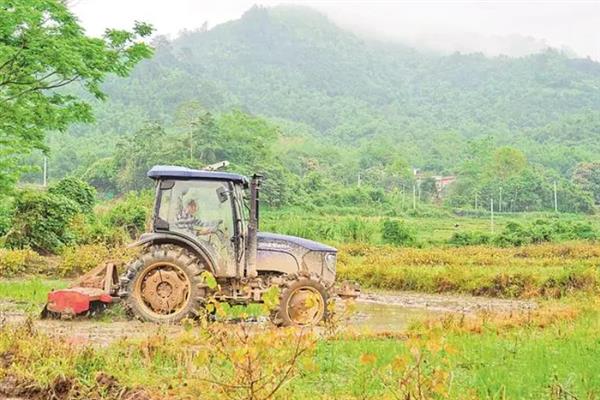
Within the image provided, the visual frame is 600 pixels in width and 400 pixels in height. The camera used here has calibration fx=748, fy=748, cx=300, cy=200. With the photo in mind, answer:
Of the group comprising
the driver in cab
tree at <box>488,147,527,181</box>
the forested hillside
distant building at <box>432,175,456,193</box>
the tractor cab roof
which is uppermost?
the forested hillside

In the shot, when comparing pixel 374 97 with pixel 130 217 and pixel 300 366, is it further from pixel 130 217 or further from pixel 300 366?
pixel 300 366

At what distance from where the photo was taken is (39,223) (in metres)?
23.7

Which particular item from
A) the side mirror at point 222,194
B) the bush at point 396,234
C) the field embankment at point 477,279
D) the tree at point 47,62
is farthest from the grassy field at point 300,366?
the bush at point 396,234

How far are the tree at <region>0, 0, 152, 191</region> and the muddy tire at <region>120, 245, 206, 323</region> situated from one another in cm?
426

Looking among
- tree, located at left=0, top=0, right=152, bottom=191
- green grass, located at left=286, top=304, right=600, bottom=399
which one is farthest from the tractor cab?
tree, located at left=0, top=0, right=152, bottom=191

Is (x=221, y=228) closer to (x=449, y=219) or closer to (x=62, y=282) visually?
(x=62, y=282)

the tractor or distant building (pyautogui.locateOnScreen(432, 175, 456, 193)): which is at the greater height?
distant building (pyautogui.locateOnScreen(432, 175, 456, 193))

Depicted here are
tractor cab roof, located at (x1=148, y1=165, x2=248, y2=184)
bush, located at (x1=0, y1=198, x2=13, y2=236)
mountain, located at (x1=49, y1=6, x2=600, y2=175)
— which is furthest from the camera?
mountain, located at (x1=49, y1=6, x2=600, y2=175)

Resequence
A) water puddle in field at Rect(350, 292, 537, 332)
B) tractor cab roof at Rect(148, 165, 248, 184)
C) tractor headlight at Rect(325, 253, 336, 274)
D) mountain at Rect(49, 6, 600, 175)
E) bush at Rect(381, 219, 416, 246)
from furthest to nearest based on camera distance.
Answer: mountain at Rect(49, 6, 600, 175)
bush at Rect(381, 219, 416, 246)
water puddle in field at Rect(350, 292, 537, 332)
tractor headlight at Rect(325, 253, 336, 274)
tractor cab roof at Rect(148, 165, 248, 184)

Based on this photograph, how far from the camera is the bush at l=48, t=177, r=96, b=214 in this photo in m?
28.7

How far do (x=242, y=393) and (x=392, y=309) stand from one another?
9960 mm

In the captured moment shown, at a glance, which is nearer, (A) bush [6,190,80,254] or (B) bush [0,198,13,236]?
(A) bush [6,190,80,254]

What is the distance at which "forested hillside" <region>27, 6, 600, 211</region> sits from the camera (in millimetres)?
72562

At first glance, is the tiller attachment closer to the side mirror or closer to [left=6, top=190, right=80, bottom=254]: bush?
the side mirror
